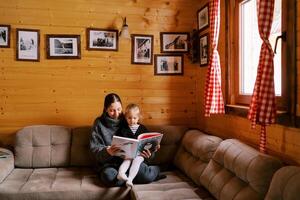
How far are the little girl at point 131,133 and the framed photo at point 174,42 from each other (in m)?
1.06

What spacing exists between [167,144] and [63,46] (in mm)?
1529

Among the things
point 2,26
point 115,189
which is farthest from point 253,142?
point 2,26

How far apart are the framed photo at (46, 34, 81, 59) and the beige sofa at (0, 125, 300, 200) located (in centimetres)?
79

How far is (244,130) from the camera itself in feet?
8.68

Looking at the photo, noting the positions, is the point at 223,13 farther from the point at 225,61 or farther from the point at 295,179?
the point at 295,179

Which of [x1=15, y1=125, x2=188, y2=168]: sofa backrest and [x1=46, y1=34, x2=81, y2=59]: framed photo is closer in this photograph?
[x1=15, y1=125, x2=188, y2=168]: sofa backrest

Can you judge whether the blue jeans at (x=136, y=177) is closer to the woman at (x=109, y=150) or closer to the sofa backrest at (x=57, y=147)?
the woman at (x=109, y=150)

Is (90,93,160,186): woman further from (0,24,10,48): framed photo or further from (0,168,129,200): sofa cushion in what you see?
(0,24,10,48): framed photo

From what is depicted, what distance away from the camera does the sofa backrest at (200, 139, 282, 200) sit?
1.91 meters

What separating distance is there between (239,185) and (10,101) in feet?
8.22

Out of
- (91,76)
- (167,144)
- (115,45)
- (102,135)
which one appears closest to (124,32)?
(115,45)

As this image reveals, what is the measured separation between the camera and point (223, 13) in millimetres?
3020

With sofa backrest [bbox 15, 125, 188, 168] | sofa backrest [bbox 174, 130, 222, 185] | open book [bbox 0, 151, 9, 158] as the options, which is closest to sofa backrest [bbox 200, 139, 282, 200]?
sofa backrest [bbox 174, 130, 222, 185]

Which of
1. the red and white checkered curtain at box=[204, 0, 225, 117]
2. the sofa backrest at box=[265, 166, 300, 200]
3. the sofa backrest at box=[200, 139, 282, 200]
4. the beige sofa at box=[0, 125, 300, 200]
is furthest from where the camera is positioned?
the red and white checkered curtain at box=[204, 0, 225, 117]
